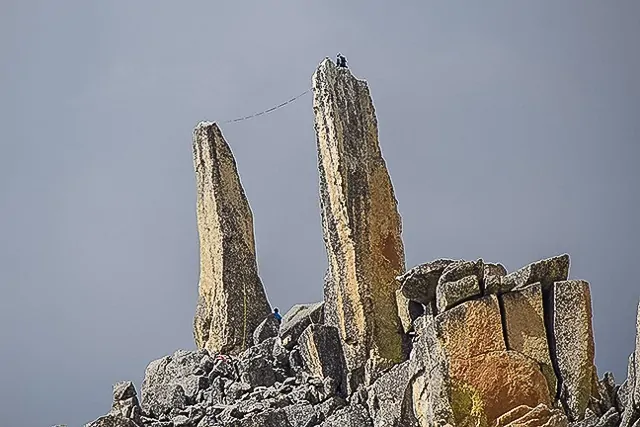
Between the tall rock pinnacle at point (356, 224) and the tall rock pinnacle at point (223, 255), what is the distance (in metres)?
3.78

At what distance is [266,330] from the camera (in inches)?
1004

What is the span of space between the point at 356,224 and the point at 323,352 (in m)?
2.78

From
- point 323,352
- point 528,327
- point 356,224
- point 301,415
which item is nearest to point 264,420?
point 301,415

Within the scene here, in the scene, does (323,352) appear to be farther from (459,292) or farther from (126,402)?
(459,292)

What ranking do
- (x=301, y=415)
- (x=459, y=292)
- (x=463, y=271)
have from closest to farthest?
(x=459, y=292)
(x=463, y=271)
(x=301, y=415)

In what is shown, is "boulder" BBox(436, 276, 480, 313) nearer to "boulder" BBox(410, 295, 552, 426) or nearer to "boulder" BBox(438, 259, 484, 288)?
"boulder" BBox(410, 295, 552, 426)

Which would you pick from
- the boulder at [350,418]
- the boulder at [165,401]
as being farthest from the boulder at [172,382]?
the boulder at [350,418]

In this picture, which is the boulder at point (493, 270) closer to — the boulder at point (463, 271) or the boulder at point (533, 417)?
the boulder at point (463, 271)

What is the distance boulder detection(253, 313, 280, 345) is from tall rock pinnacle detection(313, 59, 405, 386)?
2.60 m

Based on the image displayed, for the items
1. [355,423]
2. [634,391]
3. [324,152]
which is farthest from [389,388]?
[324,152]

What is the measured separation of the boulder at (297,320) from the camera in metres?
23.5

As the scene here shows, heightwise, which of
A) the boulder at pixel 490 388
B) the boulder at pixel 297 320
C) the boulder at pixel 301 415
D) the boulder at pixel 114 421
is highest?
the boulder at pixel 297 320

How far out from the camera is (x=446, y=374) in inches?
574

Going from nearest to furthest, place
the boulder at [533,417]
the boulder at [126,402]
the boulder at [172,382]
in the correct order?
the boulder at [533,417] < the boulder at [126,402] < the boulder at [172,382]
